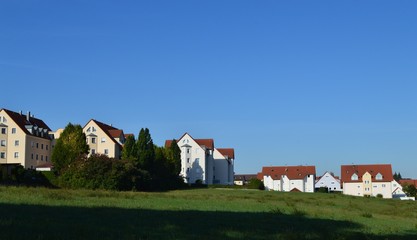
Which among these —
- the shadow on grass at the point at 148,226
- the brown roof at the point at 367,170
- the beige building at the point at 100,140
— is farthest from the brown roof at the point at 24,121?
the brown roof at the point at 367,170

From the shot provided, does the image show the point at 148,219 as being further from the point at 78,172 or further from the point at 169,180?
the point at 169,180

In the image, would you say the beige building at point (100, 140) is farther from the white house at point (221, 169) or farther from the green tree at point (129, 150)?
the white house at point (221, 169)

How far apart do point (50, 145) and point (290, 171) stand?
64653 mm

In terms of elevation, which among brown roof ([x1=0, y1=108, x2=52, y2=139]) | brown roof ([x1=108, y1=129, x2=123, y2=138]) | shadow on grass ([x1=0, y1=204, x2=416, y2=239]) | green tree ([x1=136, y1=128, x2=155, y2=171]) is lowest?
shadow on grass ([x1=0, y1=204, x2=416, y2=239])

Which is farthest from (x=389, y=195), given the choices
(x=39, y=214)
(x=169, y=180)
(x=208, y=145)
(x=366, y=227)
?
(x=39, y=214)

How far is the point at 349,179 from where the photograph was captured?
13625 cm

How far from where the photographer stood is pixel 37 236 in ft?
49.0

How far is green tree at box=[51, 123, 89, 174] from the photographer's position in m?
80.0

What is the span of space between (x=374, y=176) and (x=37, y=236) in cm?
12938

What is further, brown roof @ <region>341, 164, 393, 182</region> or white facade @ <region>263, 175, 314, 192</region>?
white facade @ <region>263, 175, 314, 192</region>

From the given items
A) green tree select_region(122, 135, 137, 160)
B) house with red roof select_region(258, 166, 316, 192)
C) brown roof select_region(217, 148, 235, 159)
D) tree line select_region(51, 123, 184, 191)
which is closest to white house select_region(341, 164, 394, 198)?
house with red roof select_region(258, 166, 316, 192)

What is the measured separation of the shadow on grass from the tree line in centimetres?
4340

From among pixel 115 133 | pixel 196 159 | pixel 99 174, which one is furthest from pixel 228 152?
pixel 99 174

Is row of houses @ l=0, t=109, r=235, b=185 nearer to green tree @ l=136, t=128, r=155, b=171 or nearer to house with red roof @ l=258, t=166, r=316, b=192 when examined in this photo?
green tree @ l=136, t=128, r=155, b=171
